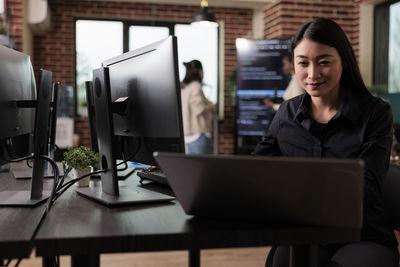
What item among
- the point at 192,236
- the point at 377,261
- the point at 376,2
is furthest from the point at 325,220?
the point at 376,2

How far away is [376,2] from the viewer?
5.12m

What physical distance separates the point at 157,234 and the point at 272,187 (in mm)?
235

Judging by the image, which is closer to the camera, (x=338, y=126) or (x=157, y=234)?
(x=157, y=234)

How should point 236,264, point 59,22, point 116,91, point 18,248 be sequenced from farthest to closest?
point 59,22 → point 236,264 → point 116,91 → point 18,248

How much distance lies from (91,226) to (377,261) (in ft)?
2.52

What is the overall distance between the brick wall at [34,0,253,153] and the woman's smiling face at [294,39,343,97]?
5.23 meters

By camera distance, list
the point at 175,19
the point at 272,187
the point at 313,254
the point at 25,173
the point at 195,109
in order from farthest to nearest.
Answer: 1. the point at 175,19
2. the point at 195,109
3. the point at 25,173
4. the point at 313,254
5. the point at 272,187

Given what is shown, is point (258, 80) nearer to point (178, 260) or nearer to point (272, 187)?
point (178, 260)

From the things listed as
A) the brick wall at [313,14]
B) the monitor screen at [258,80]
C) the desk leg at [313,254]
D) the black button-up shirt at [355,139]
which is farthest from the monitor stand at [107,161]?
the brick wall at [313,14]

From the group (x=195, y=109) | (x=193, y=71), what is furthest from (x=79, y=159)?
(x=195, y=109)

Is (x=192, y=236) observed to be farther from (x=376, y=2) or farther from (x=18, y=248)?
(x=376, y=2)

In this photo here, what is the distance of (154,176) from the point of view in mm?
1442

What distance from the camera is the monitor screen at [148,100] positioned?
1116 millimetres

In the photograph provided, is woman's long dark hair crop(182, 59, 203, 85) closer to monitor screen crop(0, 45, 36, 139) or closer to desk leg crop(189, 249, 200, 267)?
monitor screen crop(0, 45, 36, 139)
